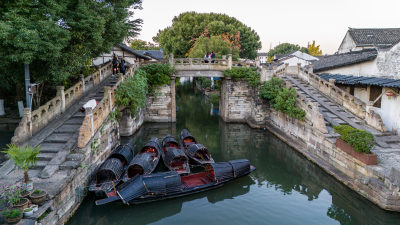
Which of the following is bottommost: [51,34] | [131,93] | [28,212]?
[28,212]

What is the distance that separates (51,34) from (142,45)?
63588mm

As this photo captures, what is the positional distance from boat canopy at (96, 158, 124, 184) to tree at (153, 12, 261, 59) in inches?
1352

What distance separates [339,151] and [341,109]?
5521 mm

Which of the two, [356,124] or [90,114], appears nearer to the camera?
[90,114]

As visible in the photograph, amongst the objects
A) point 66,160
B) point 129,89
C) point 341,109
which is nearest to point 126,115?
point 129,89

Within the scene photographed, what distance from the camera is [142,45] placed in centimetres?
7262

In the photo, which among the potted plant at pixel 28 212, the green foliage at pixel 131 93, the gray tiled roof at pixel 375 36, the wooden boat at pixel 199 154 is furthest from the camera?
the gray tiled roof at pixel 375 36

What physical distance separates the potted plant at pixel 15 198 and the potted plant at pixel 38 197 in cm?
24

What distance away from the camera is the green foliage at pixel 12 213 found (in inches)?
293

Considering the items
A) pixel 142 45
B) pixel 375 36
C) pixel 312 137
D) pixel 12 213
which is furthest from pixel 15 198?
pixel 142 45

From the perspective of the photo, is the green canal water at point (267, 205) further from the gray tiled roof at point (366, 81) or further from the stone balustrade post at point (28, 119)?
the gray tiled roof at point (366, 81)

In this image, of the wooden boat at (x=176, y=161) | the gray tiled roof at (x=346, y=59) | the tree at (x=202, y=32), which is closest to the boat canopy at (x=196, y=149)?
the wooden boat at (x=176, y=161)

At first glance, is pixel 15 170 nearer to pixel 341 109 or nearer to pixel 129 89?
pixel 129 89

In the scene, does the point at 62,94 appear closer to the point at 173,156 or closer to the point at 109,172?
the point at 109,172
